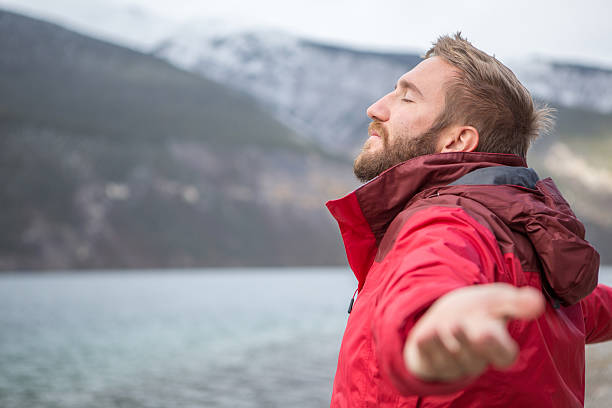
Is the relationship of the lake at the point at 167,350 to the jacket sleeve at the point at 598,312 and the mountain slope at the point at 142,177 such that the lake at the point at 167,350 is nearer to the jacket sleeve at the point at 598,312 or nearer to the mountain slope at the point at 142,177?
the jacket sleeve at the point at 598,312

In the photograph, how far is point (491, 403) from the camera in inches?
45.7

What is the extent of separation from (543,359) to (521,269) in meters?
0.19

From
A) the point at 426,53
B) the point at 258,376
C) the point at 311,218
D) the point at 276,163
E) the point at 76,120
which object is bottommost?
the point at 258,376

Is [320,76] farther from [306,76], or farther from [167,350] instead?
[167,350]

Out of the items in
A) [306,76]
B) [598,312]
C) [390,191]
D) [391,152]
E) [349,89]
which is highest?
[306,76]

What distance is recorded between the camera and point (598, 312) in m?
1.86

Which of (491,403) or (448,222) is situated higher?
(448,222)

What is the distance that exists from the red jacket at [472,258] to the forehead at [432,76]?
0.24 meters

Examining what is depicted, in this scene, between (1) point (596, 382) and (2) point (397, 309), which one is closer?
(2) point (397, 309)

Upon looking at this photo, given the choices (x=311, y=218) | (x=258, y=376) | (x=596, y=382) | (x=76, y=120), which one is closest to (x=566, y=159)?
(x=311, y=218)

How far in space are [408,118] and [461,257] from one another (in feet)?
2.31

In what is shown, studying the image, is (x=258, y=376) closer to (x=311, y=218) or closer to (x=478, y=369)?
(x=478, y=369)

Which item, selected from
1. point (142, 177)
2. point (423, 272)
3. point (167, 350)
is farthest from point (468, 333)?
point (142, 177)

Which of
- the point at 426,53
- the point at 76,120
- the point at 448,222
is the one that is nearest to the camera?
the point at 448,222
